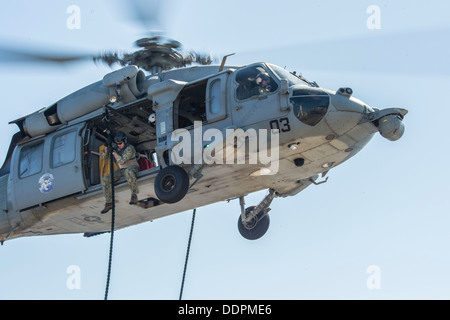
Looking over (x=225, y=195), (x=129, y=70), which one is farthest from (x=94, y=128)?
(x=225, y=195)

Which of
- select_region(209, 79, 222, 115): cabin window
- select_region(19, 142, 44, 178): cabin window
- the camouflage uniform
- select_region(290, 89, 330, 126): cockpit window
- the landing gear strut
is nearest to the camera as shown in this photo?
select_region(290, 89, 330, 126): cockpit window

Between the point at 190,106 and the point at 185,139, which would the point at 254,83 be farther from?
the point at 190,106

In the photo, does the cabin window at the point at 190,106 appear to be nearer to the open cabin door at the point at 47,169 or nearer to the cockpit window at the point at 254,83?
the cockpit window at the point at 254,83

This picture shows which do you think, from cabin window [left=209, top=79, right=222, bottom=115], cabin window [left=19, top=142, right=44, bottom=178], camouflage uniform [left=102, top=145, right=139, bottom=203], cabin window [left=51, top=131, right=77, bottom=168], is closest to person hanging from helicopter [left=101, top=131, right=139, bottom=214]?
camouflage uniform [left=102, top=145, right=139, bottom=203]

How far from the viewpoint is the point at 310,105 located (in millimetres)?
11547

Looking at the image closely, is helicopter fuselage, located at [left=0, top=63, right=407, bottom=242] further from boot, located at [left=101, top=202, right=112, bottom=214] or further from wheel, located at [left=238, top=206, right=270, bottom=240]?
wheel, located at [left=238, top=206, right=270, bottom=240]

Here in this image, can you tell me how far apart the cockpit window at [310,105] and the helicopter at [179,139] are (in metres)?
0.02

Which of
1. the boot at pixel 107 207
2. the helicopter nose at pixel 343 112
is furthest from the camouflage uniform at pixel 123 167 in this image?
the helicopter nose at pixel 343 112

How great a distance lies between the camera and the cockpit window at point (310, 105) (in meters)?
11.5

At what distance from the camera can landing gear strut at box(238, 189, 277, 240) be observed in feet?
46.4

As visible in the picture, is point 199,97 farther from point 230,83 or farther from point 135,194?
point 135,194

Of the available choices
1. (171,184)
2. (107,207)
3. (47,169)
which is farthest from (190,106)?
(47,169)

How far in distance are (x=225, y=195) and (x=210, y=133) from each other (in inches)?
68.4

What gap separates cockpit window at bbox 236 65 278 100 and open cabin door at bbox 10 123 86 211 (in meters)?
3.30
